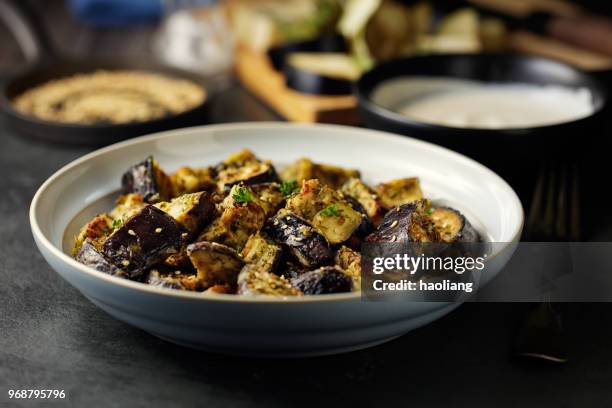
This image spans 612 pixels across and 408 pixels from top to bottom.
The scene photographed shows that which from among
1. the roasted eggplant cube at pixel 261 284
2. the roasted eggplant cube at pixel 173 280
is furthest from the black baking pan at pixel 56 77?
the roasted eggplant cube at pixel 261 284

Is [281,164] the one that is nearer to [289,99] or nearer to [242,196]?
[242,196]

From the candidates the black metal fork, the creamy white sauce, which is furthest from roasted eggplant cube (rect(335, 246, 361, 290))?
the creamy white sauce

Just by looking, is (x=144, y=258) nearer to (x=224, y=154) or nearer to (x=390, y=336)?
(x=390, y=336)

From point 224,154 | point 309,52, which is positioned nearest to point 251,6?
point 309,52

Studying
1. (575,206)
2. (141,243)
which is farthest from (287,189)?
(575,206)

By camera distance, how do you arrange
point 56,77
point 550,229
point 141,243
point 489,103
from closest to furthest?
point 141,243 → point 550,229 → point 489,103 → point 56,77

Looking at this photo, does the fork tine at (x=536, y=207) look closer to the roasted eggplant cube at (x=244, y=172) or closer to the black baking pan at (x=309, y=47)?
the roasted eggplant cube at (x=244, y=172)

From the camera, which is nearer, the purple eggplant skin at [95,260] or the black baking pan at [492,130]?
the purple eggplant skin at [95,260]
